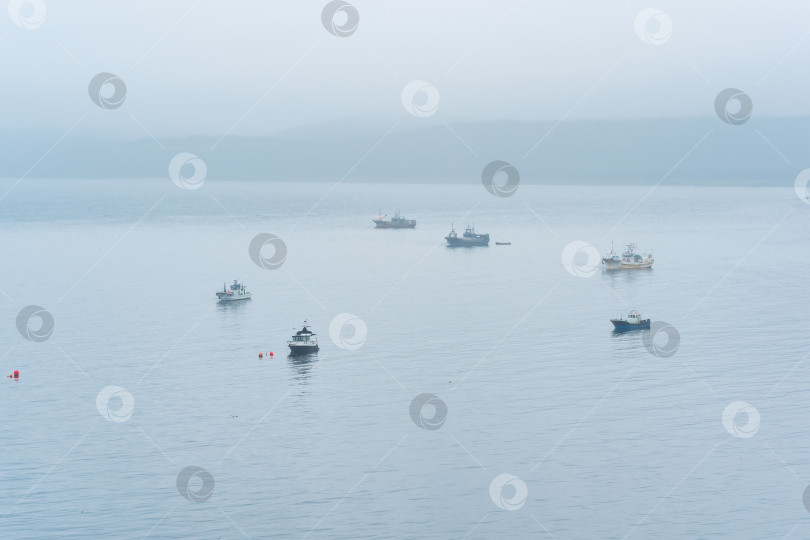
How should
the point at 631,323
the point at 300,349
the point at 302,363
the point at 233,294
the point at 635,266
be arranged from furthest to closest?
1. the point at 635,266
2. the point at 233,294
3. the point at 631,323
4. the point at 300,349
5. the point at 302,363

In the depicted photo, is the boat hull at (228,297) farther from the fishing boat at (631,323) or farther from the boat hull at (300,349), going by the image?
the fishing boat at (631,323)

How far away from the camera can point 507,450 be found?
57875 mm

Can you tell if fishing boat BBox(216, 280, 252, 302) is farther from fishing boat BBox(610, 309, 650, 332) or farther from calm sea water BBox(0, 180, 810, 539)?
fishing boat BBox(610, 309, 650, 332)

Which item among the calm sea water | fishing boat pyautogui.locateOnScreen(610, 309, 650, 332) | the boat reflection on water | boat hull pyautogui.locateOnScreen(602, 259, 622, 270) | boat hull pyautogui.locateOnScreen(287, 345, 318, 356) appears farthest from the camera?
boat hull pyautogui.locateOnScreen(602, 259, 622, 270)

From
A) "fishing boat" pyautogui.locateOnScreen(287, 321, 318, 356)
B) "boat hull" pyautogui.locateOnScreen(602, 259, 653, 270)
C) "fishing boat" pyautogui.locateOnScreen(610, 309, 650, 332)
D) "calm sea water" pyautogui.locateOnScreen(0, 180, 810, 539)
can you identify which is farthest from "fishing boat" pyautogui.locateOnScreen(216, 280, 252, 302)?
"boat hull" pyautogui.locateOnScreen(602, 259, 653, 270)

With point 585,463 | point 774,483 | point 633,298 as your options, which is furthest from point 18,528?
point 633,298

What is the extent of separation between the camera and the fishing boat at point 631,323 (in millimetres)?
96125

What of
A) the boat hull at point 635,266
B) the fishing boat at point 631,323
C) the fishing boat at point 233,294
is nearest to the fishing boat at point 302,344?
the fishing boat at point 631,323

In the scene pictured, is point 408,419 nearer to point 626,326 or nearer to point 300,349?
point 300,349

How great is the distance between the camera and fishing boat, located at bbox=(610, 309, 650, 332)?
96.1m

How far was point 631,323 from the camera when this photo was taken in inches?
3804

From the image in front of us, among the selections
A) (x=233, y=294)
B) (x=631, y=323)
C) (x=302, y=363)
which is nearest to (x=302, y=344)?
(x=302, y=363)

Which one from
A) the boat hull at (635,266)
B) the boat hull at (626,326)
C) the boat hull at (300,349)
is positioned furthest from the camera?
the boat hull at (635,266)

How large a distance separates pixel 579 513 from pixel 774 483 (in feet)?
41.5
